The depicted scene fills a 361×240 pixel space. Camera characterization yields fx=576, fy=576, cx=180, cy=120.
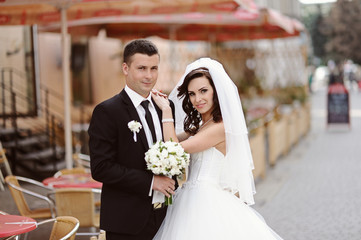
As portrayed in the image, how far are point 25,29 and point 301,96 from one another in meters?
8.17

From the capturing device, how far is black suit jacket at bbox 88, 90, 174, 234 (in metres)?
3.28

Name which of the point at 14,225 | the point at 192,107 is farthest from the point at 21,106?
the point at 192,107

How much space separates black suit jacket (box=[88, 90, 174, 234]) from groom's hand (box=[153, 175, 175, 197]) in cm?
A: 4

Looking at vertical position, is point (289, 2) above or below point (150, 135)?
above

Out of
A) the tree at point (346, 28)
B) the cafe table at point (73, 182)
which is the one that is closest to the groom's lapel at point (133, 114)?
the cafe table at point (73, 182)

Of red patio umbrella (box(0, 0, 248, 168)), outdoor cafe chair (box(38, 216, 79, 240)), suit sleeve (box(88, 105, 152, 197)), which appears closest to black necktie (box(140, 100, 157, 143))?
suit sleeve (box(88, 105, 152, 197))

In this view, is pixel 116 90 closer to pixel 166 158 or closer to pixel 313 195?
pixel 313 195

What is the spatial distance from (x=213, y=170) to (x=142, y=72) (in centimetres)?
91

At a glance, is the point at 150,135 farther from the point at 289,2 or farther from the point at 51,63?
the point at 289,2

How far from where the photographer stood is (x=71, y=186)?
264 inches

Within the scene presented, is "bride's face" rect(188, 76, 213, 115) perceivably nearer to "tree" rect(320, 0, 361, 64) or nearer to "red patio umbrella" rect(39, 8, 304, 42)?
"red patio umbrella" rect(39, 8, 304, 42)

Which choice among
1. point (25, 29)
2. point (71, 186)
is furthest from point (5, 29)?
point (71, 186)

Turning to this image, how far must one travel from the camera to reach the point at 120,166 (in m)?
3.30

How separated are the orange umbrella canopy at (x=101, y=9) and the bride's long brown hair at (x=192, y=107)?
451cm
